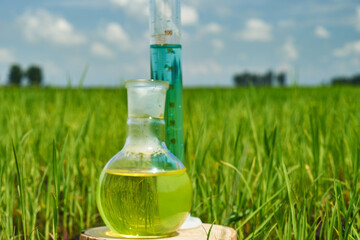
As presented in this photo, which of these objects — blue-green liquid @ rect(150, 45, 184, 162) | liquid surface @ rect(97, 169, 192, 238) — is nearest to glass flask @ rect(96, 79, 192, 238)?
liquid surface @ rect(97, 169, 192, 238)

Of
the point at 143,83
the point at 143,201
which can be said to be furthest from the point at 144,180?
the point at 143,83

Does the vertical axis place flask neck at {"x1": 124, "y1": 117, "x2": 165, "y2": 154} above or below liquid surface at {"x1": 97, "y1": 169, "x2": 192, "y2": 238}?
above

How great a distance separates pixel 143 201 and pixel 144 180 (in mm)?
55

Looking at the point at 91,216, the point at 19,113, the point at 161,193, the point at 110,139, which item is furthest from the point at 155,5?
the point at 19,113

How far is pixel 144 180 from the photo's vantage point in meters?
1.06

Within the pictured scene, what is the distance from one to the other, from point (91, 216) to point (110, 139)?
2.24ft

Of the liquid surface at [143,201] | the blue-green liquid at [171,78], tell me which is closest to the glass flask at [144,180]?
the liquid surface at [143,201]

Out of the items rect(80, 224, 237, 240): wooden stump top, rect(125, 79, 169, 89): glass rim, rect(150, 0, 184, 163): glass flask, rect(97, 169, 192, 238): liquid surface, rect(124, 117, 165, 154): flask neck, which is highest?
rect(150, 0, 184, 163): glass flask

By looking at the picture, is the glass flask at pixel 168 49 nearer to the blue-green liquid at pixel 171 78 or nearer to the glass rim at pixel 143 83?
the blue-green liquid at pixel 171 78

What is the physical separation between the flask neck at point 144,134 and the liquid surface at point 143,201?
80 millimetres

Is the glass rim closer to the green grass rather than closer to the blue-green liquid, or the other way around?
the blue-green liquid

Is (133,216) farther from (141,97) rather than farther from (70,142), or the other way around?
(70,142)

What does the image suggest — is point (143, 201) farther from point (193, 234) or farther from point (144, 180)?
point (193, 234)

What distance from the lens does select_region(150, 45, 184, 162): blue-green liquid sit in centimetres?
126
